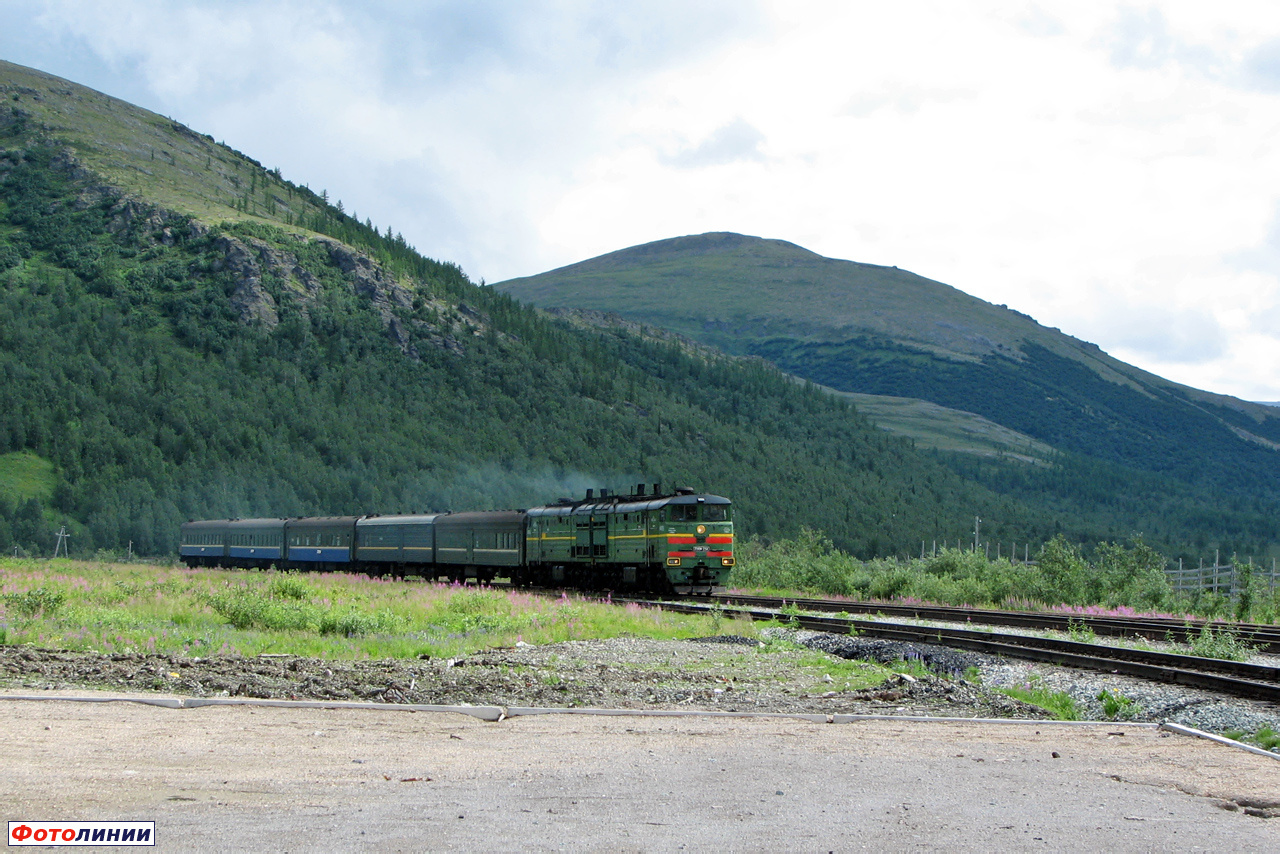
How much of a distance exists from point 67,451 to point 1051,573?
80.0 m

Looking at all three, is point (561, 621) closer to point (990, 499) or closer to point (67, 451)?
point (67, 451)

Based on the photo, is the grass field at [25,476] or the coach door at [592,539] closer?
the coach door at [592,539]

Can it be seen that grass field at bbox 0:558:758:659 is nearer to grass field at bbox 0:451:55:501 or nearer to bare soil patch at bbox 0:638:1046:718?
bare soil patch at bbox 0:638:1046:718

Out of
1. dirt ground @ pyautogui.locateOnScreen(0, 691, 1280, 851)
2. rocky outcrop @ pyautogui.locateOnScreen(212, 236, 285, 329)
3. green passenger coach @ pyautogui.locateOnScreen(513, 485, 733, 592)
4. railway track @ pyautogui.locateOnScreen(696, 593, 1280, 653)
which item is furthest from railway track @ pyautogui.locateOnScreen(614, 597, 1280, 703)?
rocky outcrop @ pyautogui.locateOnScreen(212, 236, 285, 329)

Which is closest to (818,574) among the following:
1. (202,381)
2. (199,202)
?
(202,381)

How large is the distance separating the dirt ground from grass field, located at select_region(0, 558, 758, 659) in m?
6.46

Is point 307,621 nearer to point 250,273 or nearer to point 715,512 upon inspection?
point 715,512

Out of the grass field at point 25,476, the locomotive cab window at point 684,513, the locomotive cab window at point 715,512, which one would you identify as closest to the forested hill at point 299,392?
the grass field at point 25,476

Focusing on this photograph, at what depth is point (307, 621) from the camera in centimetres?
2144

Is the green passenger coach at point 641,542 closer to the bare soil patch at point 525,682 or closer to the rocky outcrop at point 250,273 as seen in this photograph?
the bare soil patch at point 525,682

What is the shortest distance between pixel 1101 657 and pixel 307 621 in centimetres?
1446

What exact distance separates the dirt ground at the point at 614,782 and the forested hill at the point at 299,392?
71.2m

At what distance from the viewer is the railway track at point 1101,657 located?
1457 centimetres

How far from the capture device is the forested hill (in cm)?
9144
